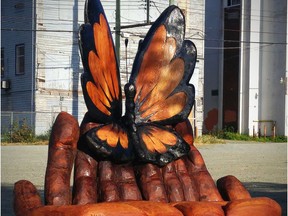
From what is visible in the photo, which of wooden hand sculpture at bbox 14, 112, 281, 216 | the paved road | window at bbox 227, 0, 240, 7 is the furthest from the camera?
window at bbox 227, 0, 240, 7

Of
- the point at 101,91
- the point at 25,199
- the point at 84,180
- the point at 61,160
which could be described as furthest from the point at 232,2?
the point at 25,199

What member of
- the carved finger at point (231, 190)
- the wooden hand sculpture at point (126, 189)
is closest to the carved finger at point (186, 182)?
the wooden hand sculpture at point (126, 189)

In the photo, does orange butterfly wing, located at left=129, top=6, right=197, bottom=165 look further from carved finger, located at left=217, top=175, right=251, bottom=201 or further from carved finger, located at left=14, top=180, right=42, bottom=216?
carved finger, located at left=14, top=180, right=42, bottom=216

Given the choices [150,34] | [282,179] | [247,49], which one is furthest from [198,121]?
[150,34]

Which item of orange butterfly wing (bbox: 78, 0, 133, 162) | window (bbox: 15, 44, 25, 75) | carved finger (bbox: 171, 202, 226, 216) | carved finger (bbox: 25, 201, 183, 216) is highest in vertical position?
window (bbox: 15, 44, 25, 75)

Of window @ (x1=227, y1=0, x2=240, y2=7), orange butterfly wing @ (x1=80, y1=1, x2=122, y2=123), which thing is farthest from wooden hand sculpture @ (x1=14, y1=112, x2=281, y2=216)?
window @ (x1=227, y1=0, x2=240, y2=7)

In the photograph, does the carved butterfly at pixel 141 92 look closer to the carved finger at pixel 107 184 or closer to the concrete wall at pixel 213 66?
the carved finger at pixel 107 184
